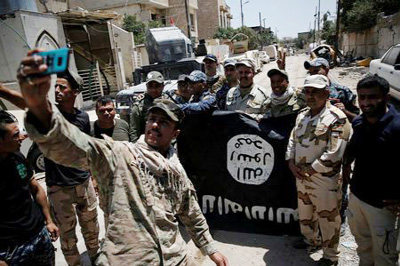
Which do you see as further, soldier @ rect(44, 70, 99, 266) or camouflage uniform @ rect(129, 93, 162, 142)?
camouflage uniform @ rect(129, 93, 162, 142)

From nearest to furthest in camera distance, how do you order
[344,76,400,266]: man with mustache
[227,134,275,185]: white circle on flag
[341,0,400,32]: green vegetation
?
[344,76,400,266]: man with mustache
[227,134,275,185]: white circle on flag
[341,0,400,32]: green vegetation

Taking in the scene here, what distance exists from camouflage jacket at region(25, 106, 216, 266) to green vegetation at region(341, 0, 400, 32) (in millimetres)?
27551

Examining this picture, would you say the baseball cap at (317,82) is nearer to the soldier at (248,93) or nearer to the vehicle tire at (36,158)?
the soldier at (248,93)

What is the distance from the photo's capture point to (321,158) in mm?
2553

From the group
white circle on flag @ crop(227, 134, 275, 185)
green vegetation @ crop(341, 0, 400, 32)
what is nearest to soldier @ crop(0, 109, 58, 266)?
white circle on flag @ crop(227, 134, 275, 185)

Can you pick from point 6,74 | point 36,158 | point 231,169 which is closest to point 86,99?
point 6,74

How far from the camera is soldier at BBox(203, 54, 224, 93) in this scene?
473cm

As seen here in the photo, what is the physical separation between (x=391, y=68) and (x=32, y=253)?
9.41 metres

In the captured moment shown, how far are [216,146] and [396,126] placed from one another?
1878mm

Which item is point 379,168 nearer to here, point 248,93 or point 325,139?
point 325,139

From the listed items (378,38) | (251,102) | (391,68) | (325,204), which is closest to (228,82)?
(251,102)

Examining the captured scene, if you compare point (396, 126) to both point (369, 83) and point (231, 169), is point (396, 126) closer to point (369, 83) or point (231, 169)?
point (369, 83)

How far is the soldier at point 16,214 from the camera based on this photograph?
1902mm

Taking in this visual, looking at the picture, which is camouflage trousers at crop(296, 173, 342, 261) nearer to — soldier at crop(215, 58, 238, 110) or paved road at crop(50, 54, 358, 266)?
paved road at crop(50, 54, 358, 266)
